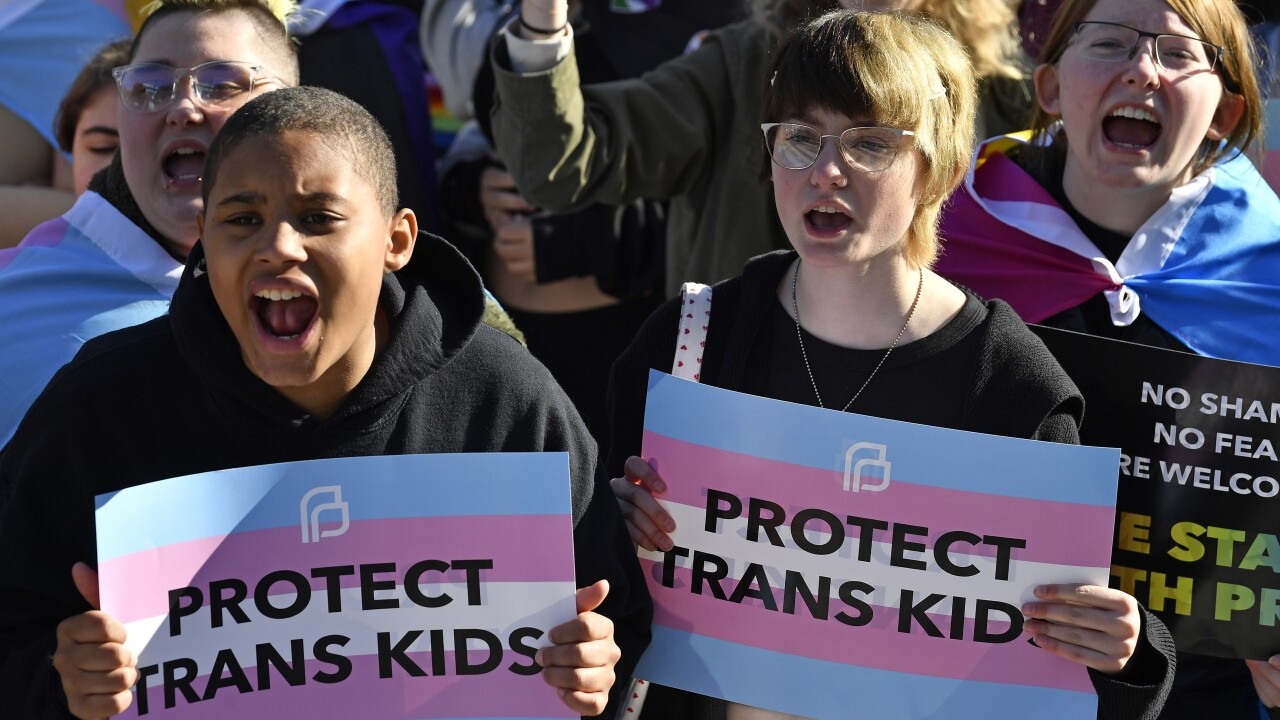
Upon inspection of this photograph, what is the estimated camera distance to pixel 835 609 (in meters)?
2.72

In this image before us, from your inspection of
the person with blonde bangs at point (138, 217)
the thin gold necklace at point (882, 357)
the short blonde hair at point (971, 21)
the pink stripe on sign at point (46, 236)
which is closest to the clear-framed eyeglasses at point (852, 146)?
the thin gold necklace at point (882, 357)

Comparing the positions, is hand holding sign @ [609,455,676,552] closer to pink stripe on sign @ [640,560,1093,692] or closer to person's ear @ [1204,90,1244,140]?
pink stripe on sign @ [640,560,1093,692]

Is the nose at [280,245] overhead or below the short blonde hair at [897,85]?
below

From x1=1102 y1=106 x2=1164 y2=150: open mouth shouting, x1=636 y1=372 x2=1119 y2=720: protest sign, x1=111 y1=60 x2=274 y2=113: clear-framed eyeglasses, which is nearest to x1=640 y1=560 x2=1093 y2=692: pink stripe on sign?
x1=636 y1=372 x2=1119 y2=720: protest sign

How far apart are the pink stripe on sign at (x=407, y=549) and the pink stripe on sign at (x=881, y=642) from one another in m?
0.31

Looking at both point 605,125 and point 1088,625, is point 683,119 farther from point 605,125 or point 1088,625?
point 1088,625

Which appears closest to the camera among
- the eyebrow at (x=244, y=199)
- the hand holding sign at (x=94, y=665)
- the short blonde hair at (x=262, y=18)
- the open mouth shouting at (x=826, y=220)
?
the hand holding sign at (x=94, y=665)

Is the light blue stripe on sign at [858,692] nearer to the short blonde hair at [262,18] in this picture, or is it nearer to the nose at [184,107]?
the nose at [184,107]

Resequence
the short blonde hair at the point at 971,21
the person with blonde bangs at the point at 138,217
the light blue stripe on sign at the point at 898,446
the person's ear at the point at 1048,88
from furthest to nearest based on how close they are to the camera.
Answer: the short blonde hair at the point at 971,21 < the person's ear at the point at 1048,88 < the person with blonde bangs at the point at 138,217 < the light blue stripe on sign at the point at 898,446

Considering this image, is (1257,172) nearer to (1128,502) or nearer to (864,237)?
(1128,502)

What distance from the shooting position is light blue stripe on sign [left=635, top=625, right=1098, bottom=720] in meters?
2.67

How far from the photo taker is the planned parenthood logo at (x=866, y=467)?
8.79 ft

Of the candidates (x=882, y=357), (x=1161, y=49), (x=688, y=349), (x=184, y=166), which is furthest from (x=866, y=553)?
(x=184, y=166)

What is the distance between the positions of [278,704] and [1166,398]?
67.9 inches
